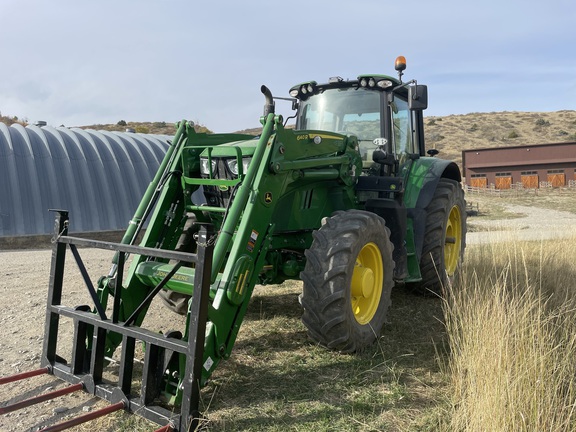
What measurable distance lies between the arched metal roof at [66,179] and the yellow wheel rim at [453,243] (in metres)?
9.71

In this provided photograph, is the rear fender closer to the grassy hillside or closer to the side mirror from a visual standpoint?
the side mirror

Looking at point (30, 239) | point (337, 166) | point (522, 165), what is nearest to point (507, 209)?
point (522, 165)

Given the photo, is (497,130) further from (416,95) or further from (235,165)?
(235,165)

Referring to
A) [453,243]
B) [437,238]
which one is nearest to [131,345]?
[437,238]

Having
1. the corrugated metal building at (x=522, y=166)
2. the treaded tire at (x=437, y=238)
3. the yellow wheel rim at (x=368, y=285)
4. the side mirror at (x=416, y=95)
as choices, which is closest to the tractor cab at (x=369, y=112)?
the side mirror at (x=416, y=95)

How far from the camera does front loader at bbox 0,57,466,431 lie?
332cm

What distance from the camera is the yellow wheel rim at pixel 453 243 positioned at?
6793mm

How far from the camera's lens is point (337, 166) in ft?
16.0

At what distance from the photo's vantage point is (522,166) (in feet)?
116

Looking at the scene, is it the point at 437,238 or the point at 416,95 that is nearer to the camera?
the point at 416,95

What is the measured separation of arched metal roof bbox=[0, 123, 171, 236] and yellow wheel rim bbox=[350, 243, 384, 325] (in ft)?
34.8

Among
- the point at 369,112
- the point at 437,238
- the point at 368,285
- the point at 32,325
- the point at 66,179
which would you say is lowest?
the point at 32,325

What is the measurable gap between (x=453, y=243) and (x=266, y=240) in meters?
3.62

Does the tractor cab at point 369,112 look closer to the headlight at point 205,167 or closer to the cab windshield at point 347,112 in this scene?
the cab windshield at point 347,112
